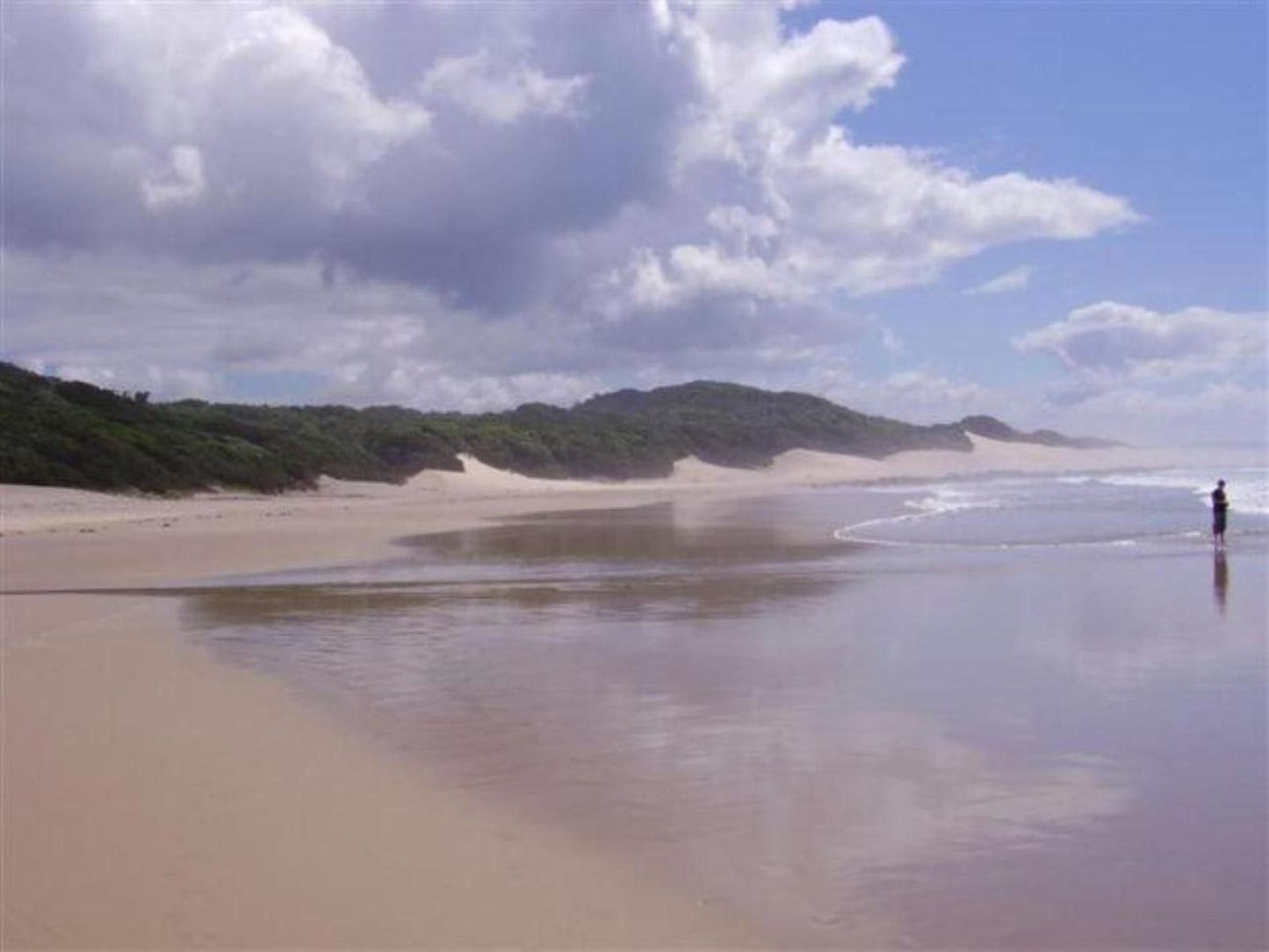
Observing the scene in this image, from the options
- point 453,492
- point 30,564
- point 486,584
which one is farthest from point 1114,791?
point 453,492

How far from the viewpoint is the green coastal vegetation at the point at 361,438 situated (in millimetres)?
39875

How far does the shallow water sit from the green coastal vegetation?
23327mm

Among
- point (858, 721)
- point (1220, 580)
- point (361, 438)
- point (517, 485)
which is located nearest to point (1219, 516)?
point (1220, 580)

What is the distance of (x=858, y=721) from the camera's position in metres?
8.71

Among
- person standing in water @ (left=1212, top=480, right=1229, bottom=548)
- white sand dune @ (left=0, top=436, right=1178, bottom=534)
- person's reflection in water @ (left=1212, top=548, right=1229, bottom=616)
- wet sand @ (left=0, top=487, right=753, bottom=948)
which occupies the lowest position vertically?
wet sand @ (left=0, top=487, right=753, bottom=948)

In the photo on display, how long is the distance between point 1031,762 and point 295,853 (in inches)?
167

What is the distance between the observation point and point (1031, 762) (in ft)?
25.0

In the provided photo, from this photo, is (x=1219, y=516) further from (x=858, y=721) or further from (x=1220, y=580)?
(x=858, y=721)

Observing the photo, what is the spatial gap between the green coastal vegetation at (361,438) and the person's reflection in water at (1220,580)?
100ft

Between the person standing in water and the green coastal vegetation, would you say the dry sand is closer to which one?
the person standing in water

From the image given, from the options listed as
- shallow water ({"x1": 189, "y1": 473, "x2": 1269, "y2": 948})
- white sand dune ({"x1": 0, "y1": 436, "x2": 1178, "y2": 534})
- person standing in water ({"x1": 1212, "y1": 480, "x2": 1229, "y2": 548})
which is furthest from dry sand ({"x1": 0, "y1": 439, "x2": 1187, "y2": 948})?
white sand dune ({"x1": 0, "y1": 436, "x2": 1178, "y2": 534})

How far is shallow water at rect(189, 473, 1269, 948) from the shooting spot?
5.56 meters

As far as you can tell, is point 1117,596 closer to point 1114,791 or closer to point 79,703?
point 1114,791

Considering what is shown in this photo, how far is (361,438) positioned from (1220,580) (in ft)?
176
